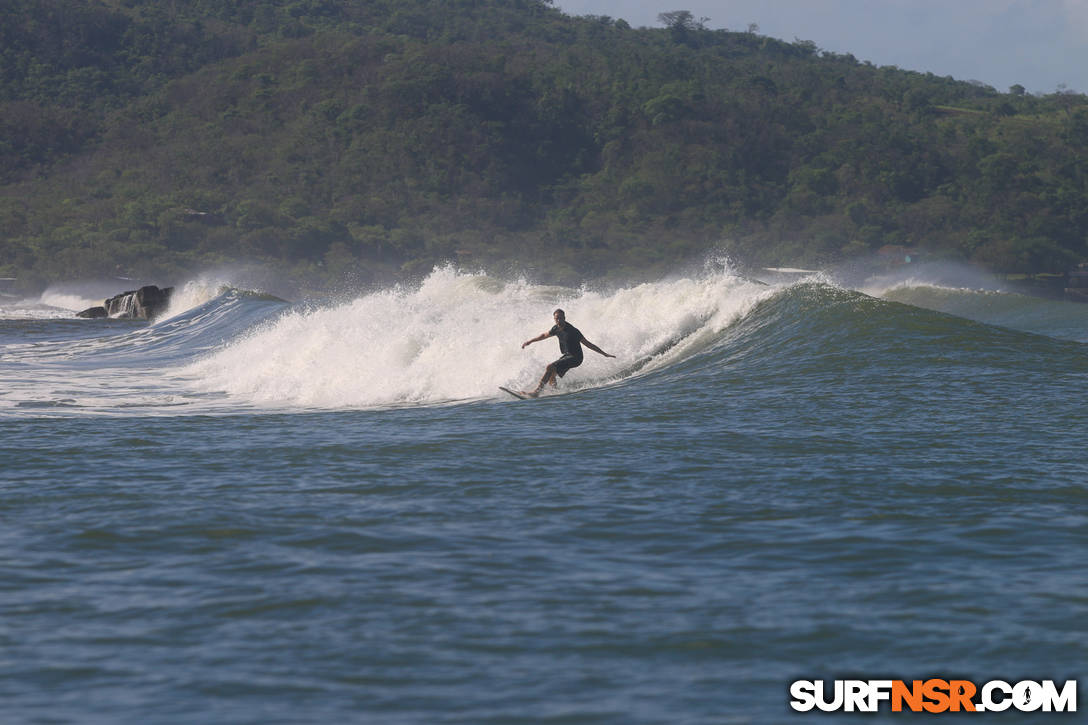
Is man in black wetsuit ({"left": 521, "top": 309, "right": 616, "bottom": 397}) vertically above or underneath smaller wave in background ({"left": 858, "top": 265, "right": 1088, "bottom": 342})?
underneath

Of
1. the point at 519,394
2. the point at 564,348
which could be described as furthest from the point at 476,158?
the point at 519,394

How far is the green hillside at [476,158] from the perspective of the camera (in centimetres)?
10931

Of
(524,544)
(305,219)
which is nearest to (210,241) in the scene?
(305,219)

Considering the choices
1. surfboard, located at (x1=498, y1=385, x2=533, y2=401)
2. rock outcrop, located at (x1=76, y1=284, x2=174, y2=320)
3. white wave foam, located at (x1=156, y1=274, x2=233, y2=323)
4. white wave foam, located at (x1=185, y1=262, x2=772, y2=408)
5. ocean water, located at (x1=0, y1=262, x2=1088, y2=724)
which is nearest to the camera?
ocean water, located at (x1=0, y1=262, x2=1088, y2=724)

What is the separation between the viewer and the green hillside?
109312 mm

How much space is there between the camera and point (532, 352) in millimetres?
19719

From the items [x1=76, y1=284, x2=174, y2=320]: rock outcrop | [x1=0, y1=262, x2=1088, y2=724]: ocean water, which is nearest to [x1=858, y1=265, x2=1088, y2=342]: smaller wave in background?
[x1=0, y1=262, x2=1088, y2=724]: ocean water

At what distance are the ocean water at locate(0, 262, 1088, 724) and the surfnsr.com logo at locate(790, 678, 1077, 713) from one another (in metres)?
0.09

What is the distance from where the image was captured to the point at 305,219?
370ft

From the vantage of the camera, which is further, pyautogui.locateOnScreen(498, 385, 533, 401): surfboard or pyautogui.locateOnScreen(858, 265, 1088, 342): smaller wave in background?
pyautogui.locateOnScreen(858, 265, 1088, 342): smaller wave in background

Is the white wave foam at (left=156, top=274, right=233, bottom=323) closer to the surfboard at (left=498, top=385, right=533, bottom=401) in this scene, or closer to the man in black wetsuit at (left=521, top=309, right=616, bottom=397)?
the man in black wetsuit at (left=521, top=309, right=616, bottom=397)

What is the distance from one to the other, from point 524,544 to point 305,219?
107 m

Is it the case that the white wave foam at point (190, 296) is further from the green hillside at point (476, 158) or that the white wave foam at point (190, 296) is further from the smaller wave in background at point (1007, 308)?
Result: the green hillside at point (476, 158)

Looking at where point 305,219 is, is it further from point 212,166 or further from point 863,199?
point 863,199
